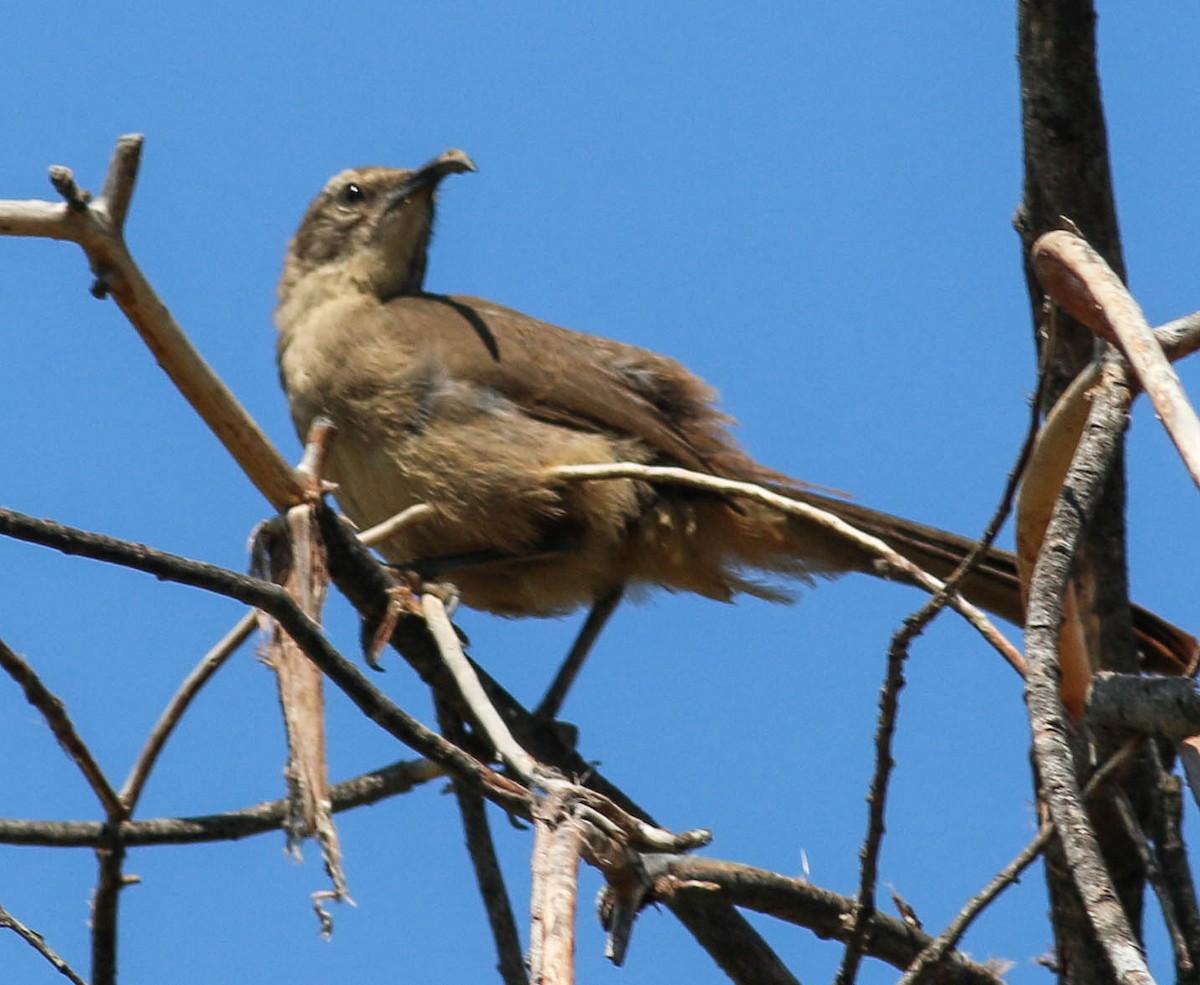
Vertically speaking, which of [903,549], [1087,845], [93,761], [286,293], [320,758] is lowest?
[1087,845]

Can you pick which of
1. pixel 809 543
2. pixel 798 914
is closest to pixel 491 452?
pixel 809 543

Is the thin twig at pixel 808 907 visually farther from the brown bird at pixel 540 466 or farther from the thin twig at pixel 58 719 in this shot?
the brown bird at pixel 540 466

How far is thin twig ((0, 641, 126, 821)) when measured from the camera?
2895 millimetres

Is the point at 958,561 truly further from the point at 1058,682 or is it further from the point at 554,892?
the point at 554,892

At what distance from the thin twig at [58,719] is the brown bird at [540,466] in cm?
190

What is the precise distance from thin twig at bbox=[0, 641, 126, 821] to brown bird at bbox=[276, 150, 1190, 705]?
6.23 feet

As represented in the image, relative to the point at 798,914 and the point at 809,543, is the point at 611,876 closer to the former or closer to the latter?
the point at 798,914

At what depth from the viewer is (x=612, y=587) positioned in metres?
5.46

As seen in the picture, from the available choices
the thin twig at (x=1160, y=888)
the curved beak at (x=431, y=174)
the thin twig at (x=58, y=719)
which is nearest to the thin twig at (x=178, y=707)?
the thin twig at (x=58, y=719)

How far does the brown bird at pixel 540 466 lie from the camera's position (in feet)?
16.7

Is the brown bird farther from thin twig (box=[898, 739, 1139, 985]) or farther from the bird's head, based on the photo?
thin twig (box=[898, 739, 1139, 985])

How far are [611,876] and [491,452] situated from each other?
2.85 meters

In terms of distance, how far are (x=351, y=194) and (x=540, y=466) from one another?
1780 millimetres

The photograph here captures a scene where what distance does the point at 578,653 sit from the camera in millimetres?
5301
